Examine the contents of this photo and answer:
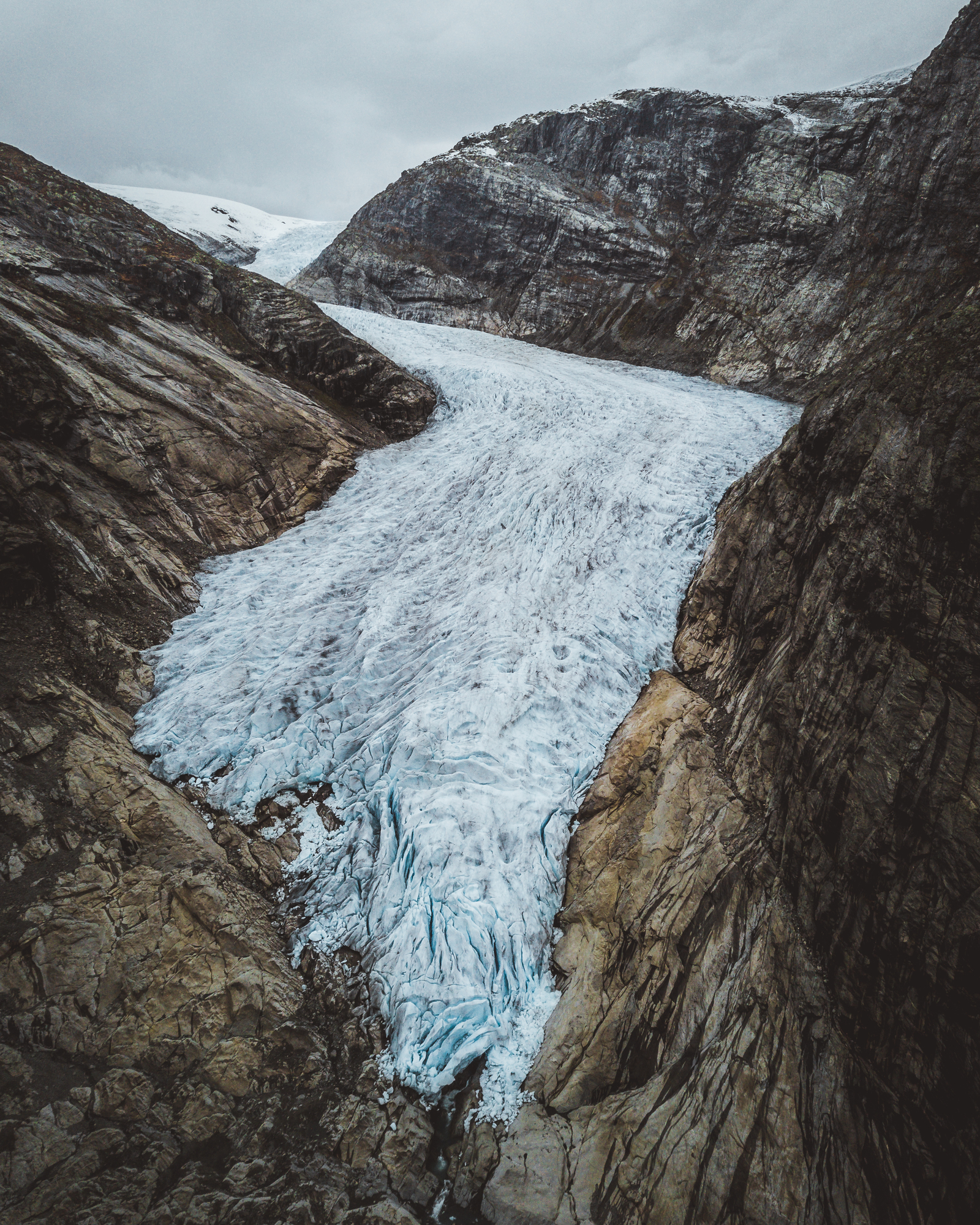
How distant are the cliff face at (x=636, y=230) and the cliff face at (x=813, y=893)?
576 inches

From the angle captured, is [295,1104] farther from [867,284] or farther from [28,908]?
[867,284]

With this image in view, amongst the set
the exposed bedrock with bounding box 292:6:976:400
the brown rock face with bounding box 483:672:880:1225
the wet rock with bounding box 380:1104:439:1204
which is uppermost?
the exposed bedrock with bounding box 292:6:976:400

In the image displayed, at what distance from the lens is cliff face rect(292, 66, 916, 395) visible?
21250 mm

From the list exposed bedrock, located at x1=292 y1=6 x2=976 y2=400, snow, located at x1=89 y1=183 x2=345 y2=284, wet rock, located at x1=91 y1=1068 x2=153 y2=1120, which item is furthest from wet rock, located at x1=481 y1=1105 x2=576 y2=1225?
snow, located at x1=89 y1=183 x2=345 y2=284

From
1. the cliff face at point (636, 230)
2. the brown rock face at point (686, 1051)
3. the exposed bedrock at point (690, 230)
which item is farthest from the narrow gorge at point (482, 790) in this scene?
the cliff face at point (636, 230)

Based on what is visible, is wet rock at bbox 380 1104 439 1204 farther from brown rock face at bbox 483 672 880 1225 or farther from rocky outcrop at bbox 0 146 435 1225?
brown rock face at bbox 483 672 880 1225

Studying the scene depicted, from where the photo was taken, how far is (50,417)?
34.0 feet

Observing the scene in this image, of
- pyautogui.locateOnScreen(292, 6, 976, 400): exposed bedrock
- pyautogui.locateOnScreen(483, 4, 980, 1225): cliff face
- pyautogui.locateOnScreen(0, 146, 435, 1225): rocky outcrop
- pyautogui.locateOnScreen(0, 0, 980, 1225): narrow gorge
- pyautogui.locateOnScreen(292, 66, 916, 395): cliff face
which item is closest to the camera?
pyautogui.locateOnScreen(483, 4, 980, 1225): cliff face

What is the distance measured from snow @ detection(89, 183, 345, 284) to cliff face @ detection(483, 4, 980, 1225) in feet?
145

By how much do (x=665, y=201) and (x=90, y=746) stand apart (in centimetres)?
3264

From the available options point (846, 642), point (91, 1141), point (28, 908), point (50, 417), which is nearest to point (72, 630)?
point (28, 908)

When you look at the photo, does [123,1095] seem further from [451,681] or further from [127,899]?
[451,681]

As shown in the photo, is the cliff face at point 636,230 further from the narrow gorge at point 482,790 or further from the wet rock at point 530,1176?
the wet rock at point 530,1176

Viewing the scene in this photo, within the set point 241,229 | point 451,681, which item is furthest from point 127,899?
point 241,229
